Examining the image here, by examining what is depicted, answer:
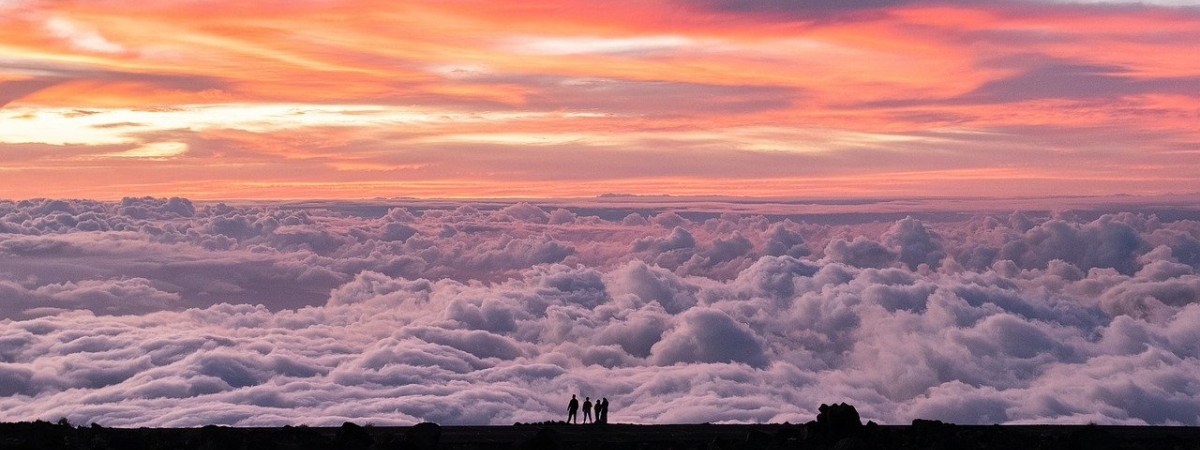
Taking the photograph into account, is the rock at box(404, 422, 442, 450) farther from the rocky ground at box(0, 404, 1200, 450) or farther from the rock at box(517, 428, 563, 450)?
the rock at box(517, 428, 563, 450)

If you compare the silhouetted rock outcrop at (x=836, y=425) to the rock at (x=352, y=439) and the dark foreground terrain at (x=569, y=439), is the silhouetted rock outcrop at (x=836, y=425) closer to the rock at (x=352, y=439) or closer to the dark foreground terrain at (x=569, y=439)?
the dark foreground terrain at (x=569, y=439)

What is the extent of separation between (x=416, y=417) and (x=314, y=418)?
17647 mm

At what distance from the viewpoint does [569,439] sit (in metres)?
41.3

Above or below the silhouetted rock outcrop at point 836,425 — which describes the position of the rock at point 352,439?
below

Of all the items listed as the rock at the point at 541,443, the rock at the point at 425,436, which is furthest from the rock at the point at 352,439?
the rock at the point at 541,443

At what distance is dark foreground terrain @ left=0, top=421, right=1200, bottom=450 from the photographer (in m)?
35.7

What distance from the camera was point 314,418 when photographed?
635ft

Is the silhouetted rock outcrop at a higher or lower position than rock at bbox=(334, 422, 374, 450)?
higher

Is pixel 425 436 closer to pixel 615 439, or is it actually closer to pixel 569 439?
pixel 569 439

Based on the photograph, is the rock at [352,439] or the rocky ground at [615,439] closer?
the rocky ground at [615,439]

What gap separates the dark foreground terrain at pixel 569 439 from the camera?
117ft

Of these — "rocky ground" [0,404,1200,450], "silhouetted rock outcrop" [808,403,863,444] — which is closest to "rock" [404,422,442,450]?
"rocky ground" [0,404,1200,450]

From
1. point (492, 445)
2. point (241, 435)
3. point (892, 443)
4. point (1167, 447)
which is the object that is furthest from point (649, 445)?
point (1167, 447)

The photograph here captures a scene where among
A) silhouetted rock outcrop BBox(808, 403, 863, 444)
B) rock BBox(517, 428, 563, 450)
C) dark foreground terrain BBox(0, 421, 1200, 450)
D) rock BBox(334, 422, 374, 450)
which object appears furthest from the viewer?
silhouetted rock outcrop BBox(808, 403, 863, 444)
